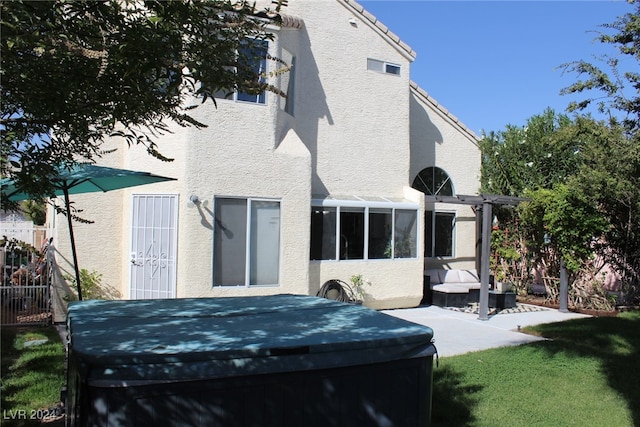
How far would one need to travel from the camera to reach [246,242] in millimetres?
11578

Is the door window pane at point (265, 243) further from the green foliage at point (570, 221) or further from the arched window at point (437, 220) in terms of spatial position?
the green foliage at point (570, 221)

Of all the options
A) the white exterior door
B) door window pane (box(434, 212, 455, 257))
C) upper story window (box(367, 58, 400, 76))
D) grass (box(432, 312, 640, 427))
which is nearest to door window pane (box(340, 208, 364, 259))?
door window pane (box(434, 212, 455, 257))

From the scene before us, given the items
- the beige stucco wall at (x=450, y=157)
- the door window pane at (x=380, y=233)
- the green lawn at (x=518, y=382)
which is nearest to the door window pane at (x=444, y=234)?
the beige stucco wall at (x=450, y=157)

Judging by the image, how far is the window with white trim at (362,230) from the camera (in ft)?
43.4

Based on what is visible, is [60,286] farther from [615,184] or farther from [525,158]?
[525,158]

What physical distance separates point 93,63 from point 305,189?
908cm

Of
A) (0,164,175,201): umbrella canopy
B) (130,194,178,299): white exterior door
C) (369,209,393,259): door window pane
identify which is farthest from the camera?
(369,209,393,259): door window pane

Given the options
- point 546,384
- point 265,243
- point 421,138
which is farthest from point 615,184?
point 265,243

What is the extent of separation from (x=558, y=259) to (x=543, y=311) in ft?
6.13

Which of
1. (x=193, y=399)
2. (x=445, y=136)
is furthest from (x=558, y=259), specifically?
(x=193, y=399)

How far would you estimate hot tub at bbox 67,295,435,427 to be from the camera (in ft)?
10.4

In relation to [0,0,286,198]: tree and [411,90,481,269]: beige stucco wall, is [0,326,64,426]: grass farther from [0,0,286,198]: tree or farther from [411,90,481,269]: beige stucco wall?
[411,90,481,269]: beige stucco wall

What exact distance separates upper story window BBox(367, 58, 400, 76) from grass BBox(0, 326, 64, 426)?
10.1 m

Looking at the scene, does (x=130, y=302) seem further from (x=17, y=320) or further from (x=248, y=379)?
(x=17, y=320)
